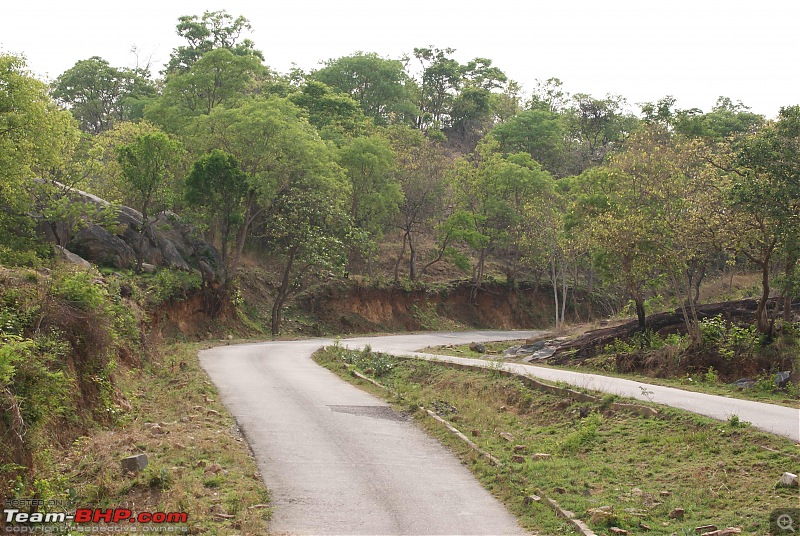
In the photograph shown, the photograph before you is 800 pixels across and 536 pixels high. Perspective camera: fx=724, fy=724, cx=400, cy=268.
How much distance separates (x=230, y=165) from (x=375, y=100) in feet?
98.8

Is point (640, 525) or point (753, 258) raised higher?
point (753, 258)

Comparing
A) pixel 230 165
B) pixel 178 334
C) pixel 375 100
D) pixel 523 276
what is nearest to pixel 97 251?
pixel 178 334

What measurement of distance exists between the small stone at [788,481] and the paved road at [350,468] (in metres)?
3.44

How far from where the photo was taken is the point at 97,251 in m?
30.8

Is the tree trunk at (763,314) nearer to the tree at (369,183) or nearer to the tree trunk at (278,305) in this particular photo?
the tree trunk at (278,305)

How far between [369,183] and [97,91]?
2771 cm

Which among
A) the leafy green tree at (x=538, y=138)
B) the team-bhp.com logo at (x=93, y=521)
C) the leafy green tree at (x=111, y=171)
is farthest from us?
the leafy green tree at (x=538, y=138)

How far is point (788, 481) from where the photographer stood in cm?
914

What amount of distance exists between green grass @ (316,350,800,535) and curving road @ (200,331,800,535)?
1.58ft

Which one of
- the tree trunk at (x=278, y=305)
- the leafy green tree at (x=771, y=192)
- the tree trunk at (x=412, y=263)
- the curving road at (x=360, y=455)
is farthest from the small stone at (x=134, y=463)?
the tree trunk at (x=412, y=263)

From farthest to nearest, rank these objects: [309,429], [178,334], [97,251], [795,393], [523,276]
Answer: [523,276] → [178,334] → [97,251] → [795,393] → [309,429]

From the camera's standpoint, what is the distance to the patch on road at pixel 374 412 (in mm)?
15531

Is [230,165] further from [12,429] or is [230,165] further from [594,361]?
[12,429]

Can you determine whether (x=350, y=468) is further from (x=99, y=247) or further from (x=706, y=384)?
(x=99, y=247)
